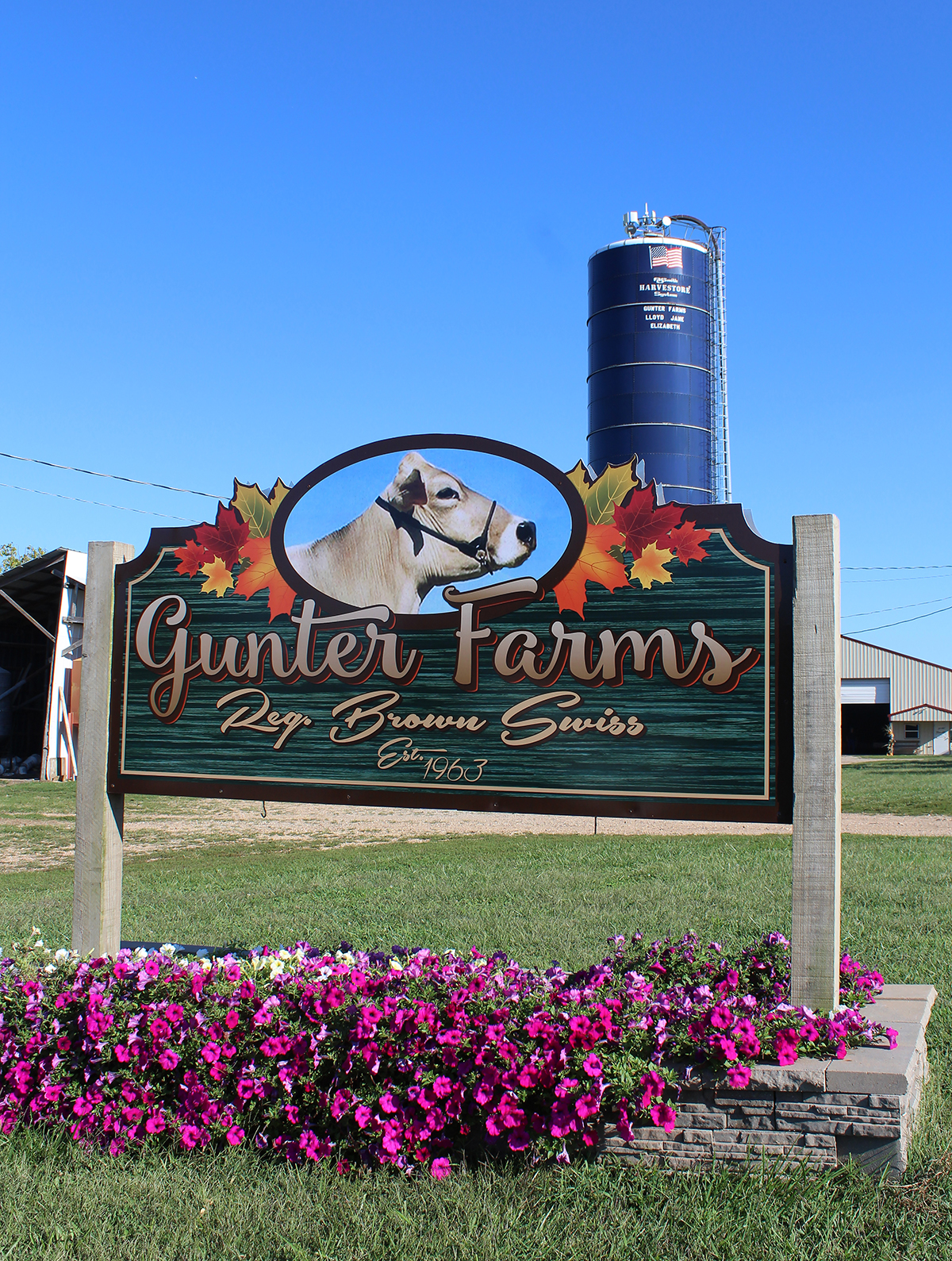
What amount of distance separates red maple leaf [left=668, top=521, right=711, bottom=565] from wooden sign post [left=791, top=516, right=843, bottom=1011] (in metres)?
0.41

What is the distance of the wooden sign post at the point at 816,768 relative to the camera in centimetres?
409

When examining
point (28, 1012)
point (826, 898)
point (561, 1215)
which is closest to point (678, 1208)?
point (561, 1215)

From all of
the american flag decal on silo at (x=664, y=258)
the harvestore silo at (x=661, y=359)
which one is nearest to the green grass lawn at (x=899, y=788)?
the harvestore silo at (x=661, y=359)

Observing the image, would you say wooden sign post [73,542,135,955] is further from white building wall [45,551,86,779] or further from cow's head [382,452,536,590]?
white building wall [45,551,86,779]

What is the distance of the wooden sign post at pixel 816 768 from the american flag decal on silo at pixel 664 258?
1721 inches

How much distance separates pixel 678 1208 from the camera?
3.33 meters

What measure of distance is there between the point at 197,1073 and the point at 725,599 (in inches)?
112

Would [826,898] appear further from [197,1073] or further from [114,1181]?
[114,1181]

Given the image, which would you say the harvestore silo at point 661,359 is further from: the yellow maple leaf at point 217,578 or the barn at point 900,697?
the yellow maple leaf at point 217,578

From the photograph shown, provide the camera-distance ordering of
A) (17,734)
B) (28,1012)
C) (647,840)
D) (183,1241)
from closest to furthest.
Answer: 1. (183,1241)
2. (28,1012)
3. (647,840)
4. (17,734)

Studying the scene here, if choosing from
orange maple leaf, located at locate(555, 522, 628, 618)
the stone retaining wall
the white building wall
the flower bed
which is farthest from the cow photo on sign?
the white building wall

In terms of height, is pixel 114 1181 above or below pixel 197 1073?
below

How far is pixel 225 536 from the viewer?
5191mm

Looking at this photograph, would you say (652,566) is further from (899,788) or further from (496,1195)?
(899,788)
